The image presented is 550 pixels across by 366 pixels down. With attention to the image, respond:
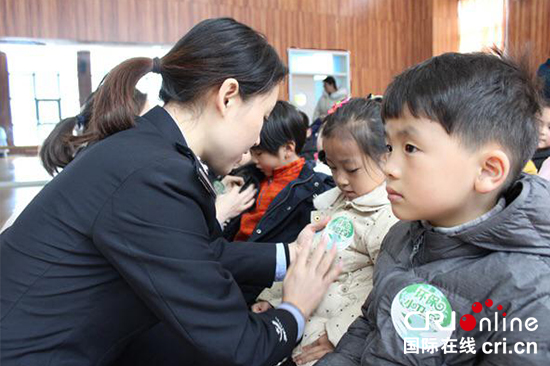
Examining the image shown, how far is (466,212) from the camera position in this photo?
0.94 metres

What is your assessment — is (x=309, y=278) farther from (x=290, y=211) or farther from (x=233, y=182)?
(x=233, y=182)

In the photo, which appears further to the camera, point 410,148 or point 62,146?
point 62,146

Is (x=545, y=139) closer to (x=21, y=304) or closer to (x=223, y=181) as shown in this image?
(x=223, y=181)

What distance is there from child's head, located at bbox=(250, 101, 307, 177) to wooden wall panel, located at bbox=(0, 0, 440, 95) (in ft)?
19.9

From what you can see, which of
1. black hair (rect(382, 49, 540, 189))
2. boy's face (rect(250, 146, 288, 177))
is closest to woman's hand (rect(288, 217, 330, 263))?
black hair (rect(382, 49, 540, 189))

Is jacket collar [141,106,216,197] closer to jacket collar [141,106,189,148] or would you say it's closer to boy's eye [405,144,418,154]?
jacket collar [141,106,189,148]

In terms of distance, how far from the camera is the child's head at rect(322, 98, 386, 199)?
146 centimetres

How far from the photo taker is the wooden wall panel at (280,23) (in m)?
7.09

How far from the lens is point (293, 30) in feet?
28.3

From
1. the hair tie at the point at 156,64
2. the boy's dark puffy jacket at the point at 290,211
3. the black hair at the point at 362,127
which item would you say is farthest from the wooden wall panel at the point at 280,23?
the hair tie at the point at 156,64

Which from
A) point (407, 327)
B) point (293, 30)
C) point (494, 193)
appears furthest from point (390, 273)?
point (293, 30)

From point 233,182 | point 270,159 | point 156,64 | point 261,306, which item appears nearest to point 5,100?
point 233,182

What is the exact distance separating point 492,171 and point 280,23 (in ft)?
26.9

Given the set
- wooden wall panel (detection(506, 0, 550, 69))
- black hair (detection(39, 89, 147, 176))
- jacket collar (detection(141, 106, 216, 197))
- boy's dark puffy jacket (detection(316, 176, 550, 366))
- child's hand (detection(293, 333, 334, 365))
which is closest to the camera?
boy's dark puffy jacket (detection(316, 176, 550, 366))
